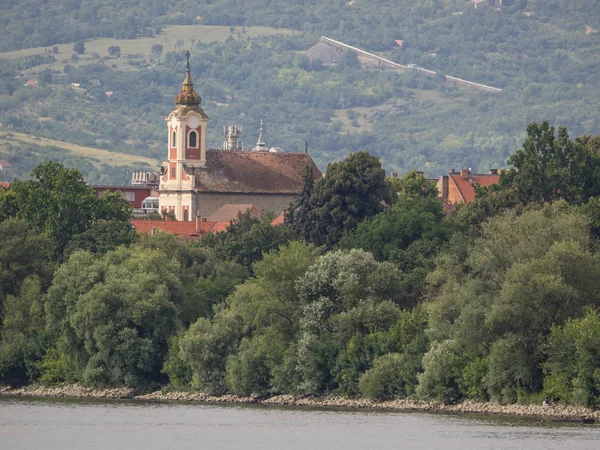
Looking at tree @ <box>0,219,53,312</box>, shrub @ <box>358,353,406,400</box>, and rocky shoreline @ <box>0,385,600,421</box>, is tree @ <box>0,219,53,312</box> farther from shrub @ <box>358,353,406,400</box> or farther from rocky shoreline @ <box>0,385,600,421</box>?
shrub @ <box>358,353,406,400</box>

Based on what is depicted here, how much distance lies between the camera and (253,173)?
151m

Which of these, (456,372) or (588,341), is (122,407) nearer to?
(456,372)

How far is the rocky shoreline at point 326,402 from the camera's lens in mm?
63531

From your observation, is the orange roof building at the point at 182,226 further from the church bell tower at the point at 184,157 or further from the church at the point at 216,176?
the church bell tower at the point at 184,157

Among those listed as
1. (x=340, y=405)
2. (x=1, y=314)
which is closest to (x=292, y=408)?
(x=340, y=405)

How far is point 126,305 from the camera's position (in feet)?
258

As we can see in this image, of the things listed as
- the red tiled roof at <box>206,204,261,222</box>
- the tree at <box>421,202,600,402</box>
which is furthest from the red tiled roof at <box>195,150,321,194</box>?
the tree at <box>421,202,600,402</box>

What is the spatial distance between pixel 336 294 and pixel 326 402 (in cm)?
498

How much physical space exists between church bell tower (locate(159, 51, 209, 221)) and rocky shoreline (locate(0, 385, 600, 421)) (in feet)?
231

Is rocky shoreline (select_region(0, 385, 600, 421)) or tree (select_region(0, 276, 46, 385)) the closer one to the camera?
rocky shoreline (select_region(0, 385, 600, 421))

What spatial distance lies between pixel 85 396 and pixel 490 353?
2156 cm

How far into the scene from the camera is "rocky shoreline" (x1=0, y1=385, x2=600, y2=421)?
63531 millimetres

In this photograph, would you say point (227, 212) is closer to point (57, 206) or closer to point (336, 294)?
point (57, 206)

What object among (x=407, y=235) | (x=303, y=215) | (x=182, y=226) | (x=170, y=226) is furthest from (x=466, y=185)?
(x=407, y=235)
